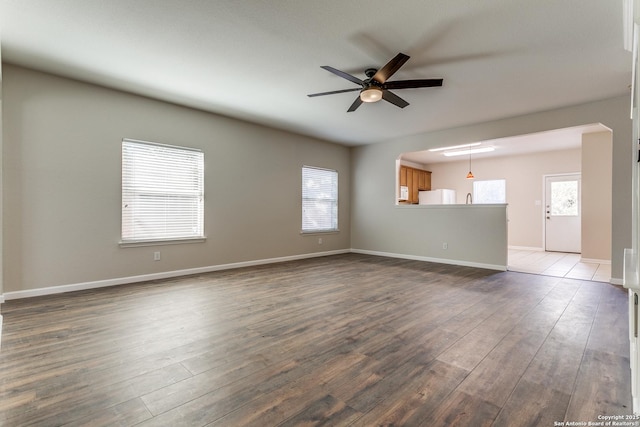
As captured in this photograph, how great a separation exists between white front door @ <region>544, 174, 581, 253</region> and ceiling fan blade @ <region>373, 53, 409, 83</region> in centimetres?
709

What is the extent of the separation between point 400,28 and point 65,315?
4196 millimetres

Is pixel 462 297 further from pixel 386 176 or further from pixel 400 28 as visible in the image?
pixel 386 176

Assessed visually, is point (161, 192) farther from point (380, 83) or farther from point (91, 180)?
point (380, 83)

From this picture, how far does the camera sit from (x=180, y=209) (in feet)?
15.2

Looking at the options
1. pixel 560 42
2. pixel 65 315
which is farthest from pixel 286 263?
pixel 560 42

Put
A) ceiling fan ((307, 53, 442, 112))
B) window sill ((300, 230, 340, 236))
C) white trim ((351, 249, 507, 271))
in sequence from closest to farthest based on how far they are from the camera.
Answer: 1. ceiling fan ((307, 53, 442, 112))
2. white trim ((351, 249, 507, 271))
3. window sill ((300, 230, 340, 236))

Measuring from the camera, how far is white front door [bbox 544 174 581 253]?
7.36 metres

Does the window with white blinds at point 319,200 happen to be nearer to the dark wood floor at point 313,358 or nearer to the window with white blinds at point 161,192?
the window with white blinds at point 161,192

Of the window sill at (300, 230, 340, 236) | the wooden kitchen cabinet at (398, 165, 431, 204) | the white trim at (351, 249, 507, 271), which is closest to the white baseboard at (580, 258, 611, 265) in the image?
the white trim at (351, 249, 507, 271)

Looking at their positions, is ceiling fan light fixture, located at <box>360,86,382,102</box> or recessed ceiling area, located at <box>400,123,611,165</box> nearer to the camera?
ceiling fan light fixture, located at <box>360,86,382,102</box>

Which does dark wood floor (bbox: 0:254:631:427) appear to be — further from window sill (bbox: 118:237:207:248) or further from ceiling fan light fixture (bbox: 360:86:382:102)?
ceiling fan light fixture (bbox: 360:86:382:102)

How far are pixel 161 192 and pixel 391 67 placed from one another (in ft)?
12.0

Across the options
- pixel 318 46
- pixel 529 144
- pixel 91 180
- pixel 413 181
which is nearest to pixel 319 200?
pixel 413 181

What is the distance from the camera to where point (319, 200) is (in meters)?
6.84
